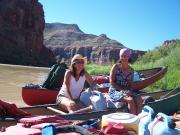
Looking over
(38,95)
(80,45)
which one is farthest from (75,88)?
(80,45)

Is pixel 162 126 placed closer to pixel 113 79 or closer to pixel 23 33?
pixel 113 79

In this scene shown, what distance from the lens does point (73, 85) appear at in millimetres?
8469

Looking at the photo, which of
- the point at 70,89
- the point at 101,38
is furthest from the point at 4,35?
the point at 101,38

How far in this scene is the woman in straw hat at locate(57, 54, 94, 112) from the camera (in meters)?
8.26

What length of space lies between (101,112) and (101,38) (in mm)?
187215

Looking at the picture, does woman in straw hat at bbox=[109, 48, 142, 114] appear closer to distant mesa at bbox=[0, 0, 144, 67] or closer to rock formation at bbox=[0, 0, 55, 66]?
distant mesa at bbox=[0, 0, 144, 67]

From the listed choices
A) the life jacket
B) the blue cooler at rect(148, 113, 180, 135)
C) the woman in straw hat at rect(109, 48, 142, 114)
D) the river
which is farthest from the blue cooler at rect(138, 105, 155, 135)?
the river

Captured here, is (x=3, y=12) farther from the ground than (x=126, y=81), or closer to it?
farther from the ground

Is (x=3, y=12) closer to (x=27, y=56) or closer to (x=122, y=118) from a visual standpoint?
(x=27, y=56)

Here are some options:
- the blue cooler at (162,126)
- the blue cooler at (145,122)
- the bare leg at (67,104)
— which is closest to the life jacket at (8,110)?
the bare leg at (67,104)

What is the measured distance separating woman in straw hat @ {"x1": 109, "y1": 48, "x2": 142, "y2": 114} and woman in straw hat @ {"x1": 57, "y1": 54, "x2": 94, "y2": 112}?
0.64m

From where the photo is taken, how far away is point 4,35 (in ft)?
275

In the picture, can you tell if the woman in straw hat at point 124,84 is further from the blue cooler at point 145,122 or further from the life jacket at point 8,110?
the blue cooler at point 145,122

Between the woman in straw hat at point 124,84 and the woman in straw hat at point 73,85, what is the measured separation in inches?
25.0
